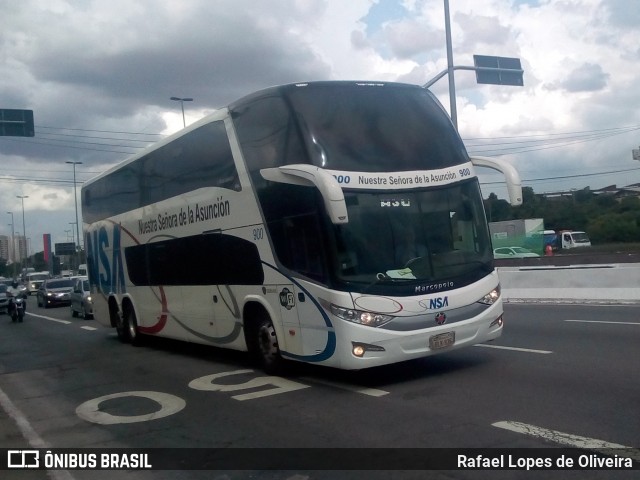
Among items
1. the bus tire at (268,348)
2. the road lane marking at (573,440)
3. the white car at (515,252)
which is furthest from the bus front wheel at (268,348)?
the white car at (515,252)

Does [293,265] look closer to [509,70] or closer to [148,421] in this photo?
[148,421]

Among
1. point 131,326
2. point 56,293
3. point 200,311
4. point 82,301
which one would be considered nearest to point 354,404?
point 200,311

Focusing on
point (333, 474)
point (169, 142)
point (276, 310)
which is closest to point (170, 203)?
point (169, 142)

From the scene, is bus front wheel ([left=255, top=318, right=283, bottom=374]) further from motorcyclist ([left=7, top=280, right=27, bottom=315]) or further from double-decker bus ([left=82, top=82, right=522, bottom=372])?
motorcyclist ([left=7, top=280, right=27, bottom=315])

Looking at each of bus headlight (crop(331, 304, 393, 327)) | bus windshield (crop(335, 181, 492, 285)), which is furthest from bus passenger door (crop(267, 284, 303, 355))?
bus windshield (crop(335, 181, 492, 285))

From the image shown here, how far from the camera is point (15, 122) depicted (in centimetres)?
2197

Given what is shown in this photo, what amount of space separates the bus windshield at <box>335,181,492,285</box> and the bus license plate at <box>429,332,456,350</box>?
2.35 feet

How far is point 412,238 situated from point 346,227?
3.01 feet

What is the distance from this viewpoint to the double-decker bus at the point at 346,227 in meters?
9.27

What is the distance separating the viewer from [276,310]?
10664mm

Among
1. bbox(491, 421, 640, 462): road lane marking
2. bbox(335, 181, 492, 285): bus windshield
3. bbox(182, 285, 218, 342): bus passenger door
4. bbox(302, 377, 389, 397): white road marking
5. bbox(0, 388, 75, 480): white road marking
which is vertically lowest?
bbox(0, 388, 75, 480): white road marking

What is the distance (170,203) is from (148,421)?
19.3 feet

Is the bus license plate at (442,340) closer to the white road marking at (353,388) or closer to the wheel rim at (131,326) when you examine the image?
the white road marking at (353,388)

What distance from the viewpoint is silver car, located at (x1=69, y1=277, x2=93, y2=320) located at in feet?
94.6
